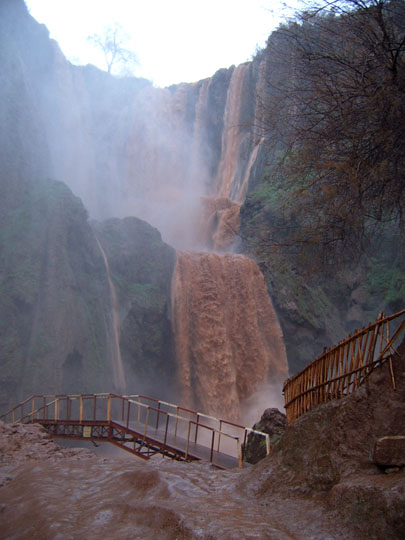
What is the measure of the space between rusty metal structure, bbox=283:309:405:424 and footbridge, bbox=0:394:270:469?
120 inches

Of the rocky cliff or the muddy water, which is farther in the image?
the rocky cliff

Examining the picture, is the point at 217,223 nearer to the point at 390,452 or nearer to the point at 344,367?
the point at 344,367

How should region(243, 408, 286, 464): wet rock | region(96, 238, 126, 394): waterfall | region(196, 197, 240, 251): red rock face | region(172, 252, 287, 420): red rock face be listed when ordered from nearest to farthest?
region(243, 408, 286, 464): wet rock
region(96, 238, 126, 394): waterfall
region(172, 252, 287, 420): red rock face
region(196, 197, 240, 251): red rock face

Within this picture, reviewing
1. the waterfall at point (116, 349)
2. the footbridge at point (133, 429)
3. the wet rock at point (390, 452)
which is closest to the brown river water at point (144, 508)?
the wet rock at point (390, 452)

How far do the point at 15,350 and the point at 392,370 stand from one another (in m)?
12.8

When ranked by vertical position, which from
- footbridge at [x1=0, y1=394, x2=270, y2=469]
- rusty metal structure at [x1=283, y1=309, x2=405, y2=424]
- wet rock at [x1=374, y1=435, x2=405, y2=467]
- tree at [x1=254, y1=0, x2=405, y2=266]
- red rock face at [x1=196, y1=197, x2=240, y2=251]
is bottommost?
footbridge at [x1=0, y1=394, x2=270, y2=469]

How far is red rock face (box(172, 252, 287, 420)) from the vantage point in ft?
59.0

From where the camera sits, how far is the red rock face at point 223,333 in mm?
17969

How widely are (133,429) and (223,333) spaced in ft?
26.7

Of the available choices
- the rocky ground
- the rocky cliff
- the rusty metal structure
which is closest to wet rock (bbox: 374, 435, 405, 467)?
the rocky ground

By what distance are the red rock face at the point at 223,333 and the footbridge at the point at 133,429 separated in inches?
58.5

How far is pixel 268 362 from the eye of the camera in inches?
788

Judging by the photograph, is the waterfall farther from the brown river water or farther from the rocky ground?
the rocky ground

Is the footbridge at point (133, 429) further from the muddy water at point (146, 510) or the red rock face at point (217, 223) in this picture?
the red rock face at point (217, 223)
